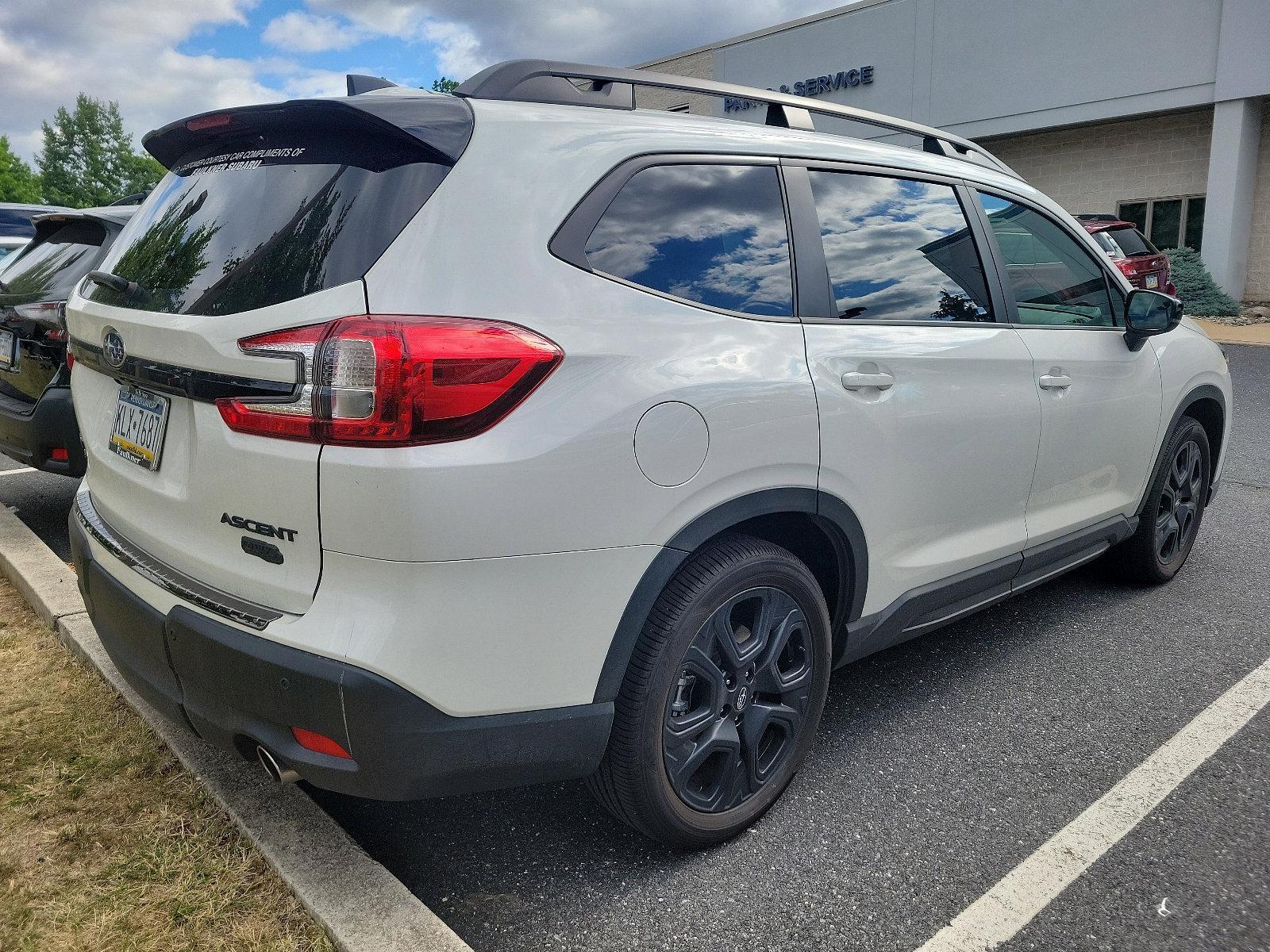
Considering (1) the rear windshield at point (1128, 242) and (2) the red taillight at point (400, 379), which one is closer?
(2) the red taillight at point (400, 379)

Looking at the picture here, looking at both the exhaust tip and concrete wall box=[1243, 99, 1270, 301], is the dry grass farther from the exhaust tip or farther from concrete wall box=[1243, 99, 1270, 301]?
concrete wall box=[1243, 99, 1270, 301]

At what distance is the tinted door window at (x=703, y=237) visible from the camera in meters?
2.24

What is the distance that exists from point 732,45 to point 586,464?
2921 centimetres

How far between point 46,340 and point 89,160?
4155 inches

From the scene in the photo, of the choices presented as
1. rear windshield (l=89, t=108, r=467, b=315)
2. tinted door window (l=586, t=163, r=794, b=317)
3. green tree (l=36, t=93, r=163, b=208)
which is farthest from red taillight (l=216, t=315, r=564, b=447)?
green tree (l=36, t=93, r=163, b=208)

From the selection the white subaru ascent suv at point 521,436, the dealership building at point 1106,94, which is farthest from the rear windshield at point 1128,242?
the white subaru ascent suv at point 521,436

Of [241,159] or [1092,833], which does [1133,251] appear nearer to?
[1092,833]

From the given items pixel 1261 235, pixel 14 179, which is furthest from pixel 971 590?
pixel 14 179

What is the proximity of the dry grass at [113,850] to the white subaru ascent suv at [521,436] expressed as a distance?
1.15 ft

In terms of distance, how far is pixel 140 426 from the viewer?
238 centimetres

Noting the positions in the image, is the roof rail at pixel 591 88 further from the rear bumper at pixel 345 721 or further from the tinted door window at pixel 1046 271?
the rear bumper at pixel 345 721

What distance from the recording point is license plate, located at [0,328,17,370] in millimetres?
4613

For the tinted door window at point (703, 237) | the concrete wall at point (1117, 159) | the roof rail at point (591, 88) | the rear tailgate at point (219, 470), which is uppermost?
the concrete wall at point (1117, 159)

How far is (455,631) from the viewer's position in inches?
75.4
